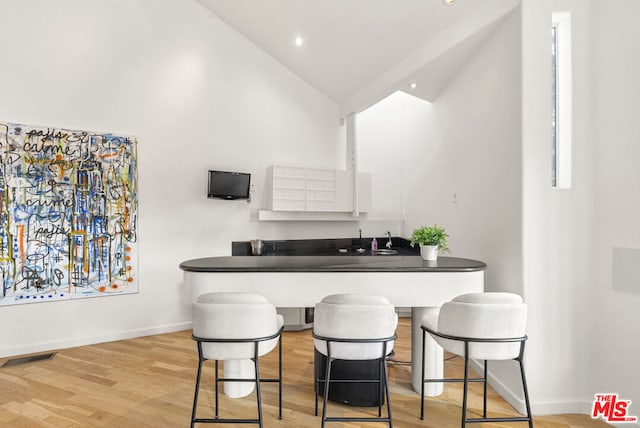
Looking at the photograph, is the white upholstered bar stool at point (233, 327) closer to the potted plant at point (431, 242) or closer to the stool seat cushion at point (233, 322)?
the stool seat cushion at point (233, 322)

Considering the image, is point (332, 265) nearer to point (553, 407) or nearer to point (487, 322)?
point (487, 322)

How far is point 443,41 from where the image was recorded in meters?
3.40

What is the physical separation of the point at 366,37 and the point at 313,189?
205 cm

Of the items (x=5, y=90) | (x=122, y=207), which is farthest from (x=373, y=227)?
(x=5, y=90)

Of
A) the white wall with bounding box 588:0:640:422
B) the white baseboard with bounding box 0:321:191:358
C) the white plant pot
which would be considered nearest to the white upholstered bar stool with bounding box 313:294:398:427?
the white plant pot

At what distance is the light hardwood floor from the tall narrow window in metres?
1.68

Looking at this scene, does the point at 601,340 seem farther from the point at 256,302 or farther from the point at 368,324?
the point at 256,302

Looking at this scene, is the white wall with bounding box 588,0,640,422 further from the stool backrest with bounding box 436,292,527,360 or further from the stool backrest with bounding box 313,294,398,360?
the stool backrest with bounding box 313,294,398,360

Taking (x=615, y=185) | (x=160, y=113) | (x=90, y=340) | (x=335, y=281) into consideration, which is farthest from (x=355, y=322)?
(x=160, y=113)

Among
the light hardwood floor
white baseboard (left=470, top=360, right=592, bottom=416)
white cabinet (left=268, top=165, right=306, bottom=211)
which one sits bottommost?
the light hardwood floor

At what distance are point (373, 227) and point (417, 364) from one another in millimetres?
3102

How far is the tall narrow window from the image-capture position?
2.69m

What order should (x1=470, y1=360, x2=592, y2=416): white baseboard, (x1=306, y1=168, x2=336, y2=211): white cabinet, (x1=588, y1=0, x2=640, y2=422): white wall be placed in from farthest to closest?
(x1=306, y1=168, x2=336, y2=211): white cabinet
(x1=470, y1=360, x2=592, y2=416): white baseboard
(x1=588, y1=0, x2=640, y2=422): white wall

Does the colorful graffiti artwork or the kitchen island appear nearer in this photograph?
the kitchen island
